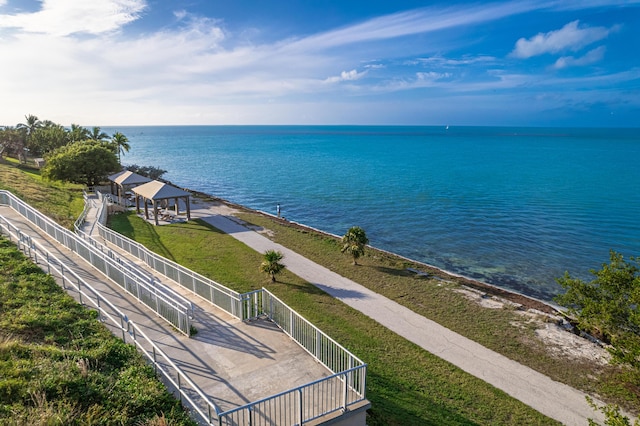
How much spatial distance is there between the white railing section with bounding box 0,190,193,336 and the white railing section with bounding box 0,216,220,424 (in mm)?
1047

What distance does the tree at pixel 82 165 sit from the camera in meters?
40.4

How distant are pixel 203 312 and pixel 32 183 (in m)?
35.0

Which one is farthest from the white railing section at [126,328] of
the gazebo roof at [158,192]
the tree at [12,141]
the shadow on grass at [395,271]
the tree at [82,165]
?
the tree at [12,141]

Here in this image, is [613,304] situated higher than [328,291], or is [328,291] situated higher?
[613,304]

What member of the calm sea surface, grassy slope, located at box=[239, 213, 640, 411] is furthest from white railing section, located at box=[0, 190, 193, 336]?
the calm sea surface

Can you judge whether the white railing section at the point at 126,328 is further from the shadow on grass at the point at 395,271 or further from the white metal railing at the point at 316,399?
the shadow on grass at the point at 395,271

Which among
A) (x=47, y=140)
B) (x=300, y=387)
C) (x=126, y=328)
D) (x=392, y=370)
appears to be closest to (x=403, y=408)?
(x=392, y=370)

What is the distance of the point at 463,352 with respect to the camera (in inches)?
569

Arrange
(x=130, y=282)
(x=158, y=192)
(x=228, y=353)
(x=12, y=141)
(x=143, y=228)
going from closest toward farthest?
(x=228, y=353) → (x=130, y=282) → (x=143, y=228) → (x=158, y=192) → (x=12, y=141)

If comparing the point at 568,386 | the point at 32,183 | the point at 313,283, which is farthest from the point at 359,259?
the point at 32,183

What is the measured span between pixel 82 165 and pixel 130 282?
3402cm

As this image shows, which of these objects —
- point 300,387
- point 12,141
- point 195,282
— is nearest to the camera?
point 300,387

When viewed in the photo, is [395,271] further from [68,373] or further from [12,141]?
[12,141]

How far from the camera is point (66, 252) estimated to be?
696 inches
